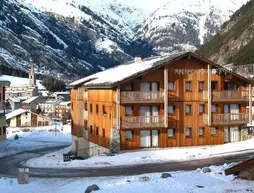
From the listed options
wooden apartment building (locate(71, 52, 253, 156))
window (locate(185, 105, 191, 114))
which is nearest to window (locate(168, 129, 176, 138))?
wooden apartment building (locate(71, 52, 253, 156))

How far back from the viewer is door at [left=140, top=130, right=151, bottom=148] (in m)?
47.8

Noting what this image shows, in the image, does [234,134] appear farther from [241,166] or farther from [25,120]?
[25,120]

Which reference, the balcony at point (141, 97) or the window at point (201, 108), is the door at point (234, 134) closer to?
the window at point (201, 108)

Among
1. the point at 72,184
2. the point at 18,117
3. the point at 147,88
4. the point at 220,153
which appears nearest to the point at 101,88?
the point at 147,88

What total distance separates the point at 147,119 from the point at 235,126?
1077 centimetres

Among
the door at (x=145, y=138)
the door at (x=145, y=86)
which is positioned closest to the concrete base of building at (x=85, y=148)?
the door at (x=145, y=138)

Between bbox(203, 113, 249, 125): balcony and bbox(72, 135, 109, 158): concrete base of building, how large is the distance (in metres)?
11.5

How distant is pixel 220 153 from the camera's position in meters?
43.7

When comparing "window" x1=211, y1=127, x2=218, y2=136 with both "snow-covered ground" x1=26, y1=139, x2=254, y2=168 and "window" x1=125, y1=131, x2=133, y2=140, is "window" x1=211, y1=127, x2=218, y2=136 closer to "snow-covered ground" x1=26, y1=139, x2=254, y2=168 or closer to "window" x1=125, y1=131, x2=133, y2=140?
"snow-covered ground" x1=26, y1=139, x2=254, y2=168

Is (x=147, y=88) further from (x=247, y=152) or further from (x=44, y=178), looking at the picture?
(x=44, y=178)

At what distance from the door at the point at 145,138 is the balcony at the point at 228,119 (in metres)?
6.45

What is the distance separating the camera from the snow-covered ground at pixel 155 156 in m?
41.5

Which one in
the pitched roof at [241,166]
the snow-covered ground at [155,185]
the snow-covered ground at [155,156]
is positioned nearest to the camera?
the snow-covered ground at [155,185]

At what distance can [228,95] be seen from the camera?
168ft
